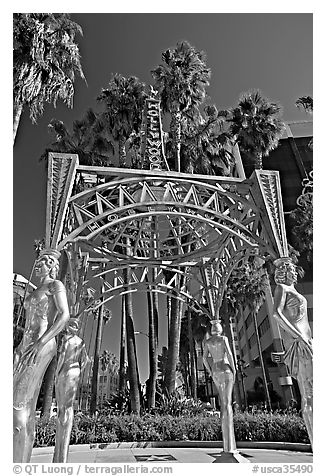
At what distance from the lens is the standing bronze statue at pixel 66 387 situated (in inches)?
227

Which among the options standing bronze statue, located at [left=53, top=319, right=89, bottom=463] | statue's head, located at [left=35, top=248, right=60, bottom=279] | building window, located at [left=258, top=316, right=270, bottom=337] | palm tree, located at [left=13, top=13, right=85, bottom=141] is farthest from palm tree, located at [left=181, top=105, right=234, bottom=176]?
building window, located at [left=258, top=316, right=270, bottom=337]

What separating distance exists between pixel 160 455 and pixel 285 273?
616cm

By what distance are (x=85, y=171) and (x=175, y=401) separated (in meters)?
10.2

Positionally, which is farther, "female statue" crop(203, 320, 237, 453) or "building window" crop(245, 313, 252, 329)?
"building window" crop(245, 313, 252, 329)

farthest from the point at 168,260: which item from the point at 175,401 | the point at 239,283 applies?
the point at 239,283

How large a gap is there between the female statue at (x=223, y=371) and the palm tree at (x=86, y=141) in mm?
13520

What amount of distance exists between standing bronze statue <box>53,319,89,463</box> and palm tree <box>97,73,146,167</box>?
A: 1360cm

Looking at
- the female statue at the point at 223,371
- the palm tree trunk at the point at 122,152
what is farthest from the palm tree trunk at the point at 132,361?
the female statue at the point at 223,371

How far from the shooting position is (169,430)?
39.8 feet

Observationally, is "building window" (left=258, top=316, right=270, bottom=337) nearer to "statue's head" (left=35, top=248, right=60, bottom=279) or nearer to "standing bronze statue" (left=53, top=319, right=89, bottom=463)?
"standing bronze statue" (left=53, top=319, right=89, bottom=463)

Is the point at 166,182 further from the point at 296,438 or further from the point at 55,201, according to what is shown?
the point at 296,438

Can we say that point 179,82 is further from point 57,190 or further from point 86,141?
point 57,190

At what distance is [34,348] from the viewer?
448 cm

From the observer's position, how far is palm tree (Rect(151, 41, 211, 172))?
17922mm
